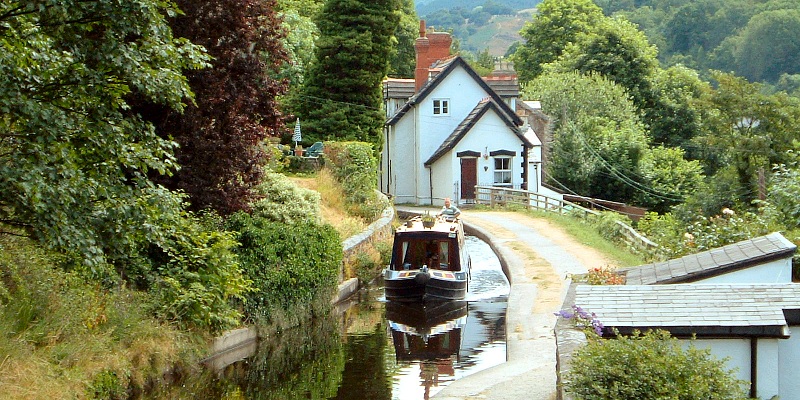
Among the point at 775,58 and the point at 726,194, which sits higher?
the point at 775,58

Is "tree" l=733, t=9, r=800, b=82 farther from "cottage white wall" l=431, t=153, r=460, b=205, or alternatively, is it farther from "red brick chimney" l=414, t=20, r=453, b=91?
"cottage white wall" l=431, t=153, r=460, b=205

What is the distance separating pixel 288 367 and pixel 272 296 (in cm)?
222

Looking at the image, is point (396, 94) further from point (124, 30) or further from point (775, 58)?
point (775, 58)

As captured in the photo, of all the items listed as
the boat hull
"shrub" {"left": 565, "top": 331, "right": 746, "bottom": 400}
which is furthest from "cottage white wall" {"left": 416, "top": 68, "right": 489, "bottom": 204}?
"shrub" {"left": 565, "top": 331, "right": 746, "bottom": 400}

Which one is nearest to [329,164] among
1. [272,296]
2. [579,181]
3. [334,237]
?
[334,237]

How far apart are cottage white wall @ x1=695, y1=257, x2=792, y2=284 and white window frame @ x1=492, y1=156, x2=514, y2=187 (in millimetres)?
37834

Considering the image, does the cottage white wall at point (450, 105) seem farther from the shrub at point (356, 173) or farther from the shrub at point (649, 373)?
the shrub at point (649, 373)

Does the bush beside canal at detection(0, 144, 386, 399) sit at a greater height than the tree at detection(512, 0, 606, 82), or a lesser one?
lesser

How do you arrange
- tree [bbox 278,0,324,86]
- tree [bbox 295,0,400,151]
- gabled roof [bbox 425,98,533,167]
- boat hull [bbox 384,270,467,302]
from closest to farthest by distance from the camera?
boat hull [bbox 384,270,467,302] → tree [bbox 278,0,324,86] → tree [bbox 295,0,400,151] → gabled roof [bbox 425,98,533,167]

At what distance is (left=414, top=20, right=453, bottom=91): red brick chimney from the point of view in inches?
2119

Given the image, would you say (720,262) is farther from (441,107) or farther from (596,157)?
(596,157)

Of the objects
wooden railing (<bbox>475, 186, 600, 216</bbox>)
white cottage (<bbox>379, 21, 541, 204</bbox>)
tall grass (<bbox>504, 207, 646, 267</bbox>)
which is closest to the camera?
tall grass (<bbox>504, 207, 646, 267</bbox>)

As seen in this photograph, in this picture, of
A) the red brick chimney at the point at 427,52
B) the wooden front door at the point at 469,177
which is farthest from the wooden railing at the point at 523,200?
the red brick chimney at the point at 427,52

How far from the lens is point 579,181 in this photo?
2221 inches
